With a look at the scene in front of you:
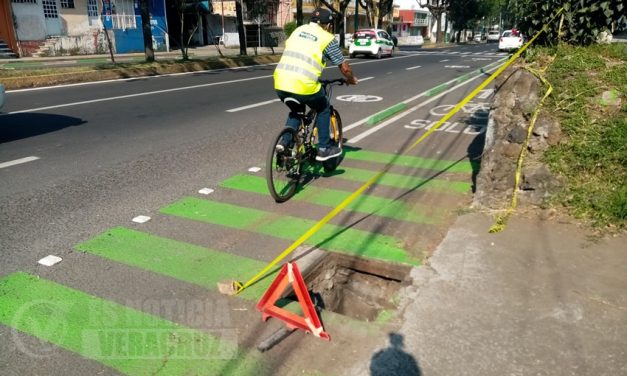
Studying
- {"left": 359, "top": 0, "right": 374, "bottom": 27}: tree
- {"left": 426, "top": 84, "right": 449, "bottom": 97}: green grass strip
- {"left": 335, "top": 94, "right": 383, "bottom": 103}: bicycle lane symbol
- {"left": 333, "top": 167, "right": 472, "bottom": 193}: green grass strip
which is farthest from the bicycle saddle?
{"left": 359, "top": 0, "right": 374, "bottom": 27}: tree

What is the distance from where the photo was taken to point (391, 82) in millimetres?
16922

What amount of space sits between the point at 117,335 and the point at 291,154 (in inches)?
114

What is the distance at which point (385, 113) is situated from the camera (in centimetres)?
1053

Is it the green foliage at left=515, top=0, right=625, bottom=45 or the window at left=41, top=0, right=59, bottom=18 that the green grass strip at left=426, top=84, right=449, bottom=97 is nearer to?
the green foliage at left=515, top=0, right=625, bottom=45

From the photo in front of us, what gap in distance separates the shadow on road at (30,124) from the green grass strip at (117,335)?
5475 millimetres

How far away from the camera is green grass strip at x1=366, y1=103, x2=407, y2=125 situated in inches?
387

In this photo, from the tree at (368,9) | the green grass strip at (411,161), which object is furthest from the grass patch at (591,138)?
the tree at (368,9)

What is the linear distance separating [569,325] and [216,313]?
232cm

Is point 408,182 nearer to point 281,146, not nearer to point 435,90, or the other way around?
point 281,146

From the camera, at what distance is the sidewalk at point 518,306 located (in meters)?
2.80

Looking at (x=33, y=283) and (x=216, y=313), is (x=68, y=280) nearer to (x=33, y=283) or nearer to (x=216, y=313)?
(x=33, y=283)

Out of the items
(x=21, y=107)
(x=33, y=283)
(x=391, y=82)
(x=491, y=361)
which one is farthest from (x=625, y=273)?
(x=391, y=82)

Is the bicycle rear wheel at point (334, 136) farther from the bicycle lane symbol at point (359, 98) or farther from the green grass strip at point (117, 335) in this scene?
the bicycle lane symbol at point (359, 98)

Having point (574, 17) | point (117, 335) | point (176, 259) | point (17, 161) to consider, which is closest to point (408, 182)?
point (574, 17)
